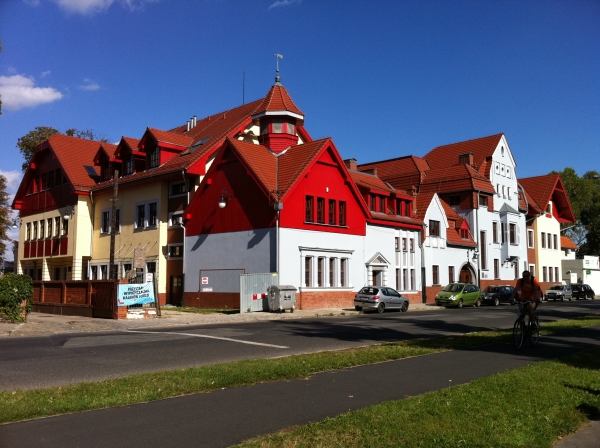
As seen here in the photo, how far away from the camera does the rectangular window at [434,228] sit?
45463mm

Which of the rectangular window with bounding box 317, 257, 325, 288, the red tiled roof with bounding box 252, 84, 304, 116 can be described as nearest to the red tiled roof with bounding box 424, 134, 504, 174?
the red tiled roof with bounding box 252, 84, 304, 116

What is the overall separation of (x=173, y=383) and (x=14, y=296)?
14948 millimetres

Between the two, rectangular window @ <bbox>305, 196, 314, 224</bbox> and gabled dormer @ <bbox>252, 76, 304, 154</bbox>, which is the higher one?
gabled dormer @ <bbox>252, 76, 304, 154</bbox>

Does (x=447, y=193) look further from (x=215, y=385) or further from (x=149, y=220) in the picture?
(x=215, y=385)

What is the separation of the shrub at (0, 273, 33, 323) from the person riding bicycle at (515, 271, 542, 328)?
17103mm

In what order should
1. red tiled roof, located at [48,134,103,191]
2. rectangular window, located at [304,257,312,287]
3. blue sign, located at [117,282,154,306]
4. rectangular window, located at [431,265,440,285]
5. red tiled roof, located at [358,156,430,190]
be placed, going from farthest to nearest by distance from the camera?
red tiled roof, located at [358,156,430,190] → rectangular window, located at [431,265,440,285] → red tiled roof, located at [48,134,103,191] → rectangular window, located at [304,257,312,287] → blue sign, located at [117,282,154,306]

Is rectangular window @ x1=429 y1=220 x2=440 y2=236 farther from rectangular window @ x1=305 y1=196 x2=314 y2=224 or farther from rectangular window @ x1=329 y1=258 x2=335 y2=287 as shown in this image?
rectangular window @ x1=305 y1=196 x2=314 y2=224

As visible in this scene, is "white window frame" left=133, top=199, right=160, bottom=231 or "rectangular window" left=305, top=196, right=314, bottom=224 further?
"white window frame" left=133, top=199, right=160, bottom=231

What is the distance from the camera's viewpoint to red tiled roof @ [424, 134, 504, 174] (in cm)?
5347

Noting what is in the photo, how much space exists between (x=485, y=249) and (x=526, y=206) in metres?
9.49

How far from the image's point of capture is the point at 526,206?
5766 centimetres

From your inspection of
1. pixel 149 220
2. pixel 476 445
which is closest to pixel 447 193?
pixel 149 220

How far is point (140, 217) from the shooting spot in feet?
128

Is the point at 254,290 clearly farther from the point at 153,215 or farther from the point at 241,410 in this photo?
the point at 241,410
